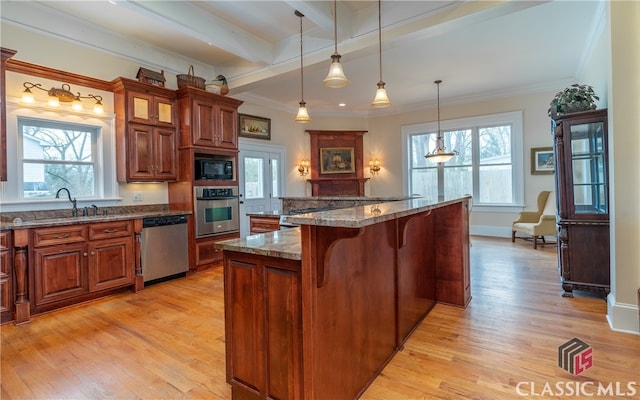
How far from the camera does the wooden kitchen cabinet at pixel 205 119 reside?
4.34 m

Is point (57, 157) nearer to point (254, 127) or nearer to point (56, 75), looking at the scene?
point (56, 75)

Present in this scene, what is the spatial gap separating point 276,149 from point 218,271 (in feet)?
10.3

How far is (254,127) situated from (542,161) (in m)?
5.63

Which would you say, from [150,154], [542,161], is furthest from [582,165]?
[150,154]

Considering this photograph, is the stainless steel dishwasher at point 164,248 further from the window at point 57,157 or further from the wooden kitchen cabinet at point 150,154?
the window at point 57,157

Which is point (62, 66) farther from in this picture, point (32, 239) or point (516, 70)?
point (516, 70)

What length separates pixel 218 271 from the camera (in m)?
4.56

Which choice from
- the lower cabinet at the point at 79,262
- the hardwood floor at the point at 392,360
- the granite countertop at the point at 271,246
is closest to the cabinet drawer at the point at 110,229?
the lower cabinet at the point at 79,262

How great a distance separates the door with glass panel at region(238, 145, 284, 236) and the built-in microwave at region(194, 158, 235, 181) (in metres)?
1.10

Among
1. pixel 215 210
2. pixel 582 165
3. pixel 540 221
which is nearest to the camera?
pixel 582 165

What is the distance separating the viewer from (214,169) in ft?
15.2

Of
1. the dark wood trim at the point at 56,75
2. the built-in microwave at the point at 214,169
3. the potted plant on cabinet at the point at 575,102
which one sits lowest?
the built-in microwave at the point at 214,169

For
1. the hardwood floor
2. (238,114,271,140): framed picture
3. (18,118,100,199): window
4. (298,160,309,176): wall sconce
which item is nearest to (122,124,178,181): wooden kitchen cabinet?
(18,118,100,199): window

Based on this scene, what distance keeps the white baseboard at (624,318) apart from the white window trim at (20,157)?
520 cm
